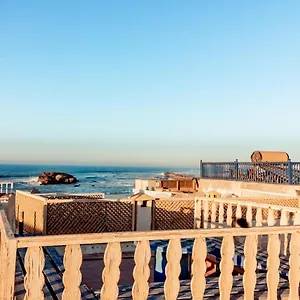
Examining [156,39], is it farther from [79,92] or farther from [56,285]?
[56,285]

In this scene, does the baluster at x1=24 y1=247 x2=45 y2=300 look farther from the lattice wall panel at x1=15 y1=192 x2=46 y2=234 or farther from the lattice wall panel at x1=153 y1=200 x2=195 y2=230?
the lattice wall panel at x1=153 y1=200 x2=195 y2=230

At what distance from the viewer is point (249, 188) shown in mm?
13539

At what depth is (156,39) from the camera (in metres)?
14.5

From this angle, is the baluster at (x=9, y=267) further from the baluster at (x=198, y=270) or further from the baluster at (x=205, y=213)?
the baluster at (x=205, y=213)

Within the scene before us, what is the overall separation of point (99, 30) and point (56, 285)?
12.0m

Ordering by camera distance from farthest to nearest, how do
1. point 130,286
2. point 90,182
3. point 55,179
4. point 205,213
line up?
1. point 55,179
2. point 90,182
3. point 205,213
4. point 130,286

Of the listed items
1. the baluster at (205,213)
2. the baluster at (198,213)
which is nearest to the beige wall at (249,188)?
the baluster at (198,213)

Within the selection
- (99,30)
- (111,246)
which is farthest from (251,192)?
(111,246)

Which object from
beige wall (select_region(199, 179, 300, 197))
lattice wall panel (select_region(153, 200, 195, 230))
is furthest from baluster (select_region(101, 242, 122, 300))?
beige wall (select_region(199, 179, 300, 197))

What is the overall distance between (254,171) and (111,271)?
469 inches

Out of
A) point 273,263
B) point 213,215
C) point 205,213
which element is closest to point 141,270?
point 273,263

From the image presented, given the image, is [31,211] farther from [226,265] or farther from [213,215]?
[226,265]

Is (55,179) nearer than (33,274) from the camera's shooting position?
No

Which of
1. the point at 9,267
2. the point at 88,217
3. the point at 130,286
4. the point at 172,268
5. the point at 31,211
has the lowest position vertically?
the point at 88,217
